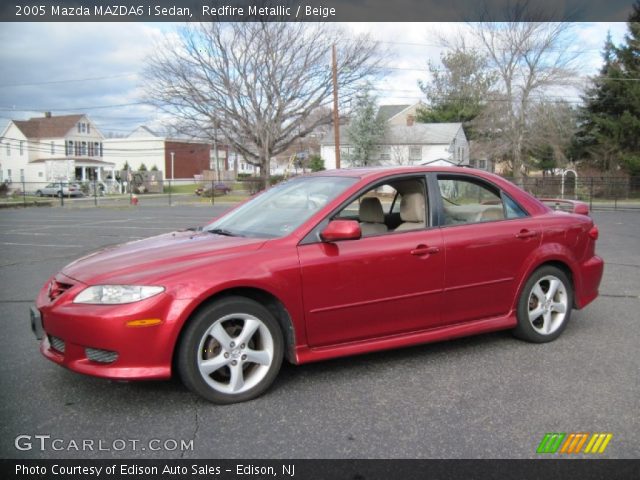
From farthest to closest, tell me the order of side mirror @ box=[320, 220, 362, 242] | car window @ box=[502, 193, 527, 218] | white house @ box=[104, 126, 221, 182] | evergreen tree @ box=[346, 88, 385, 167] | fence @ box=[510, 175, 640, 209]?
1. white house @ box=[104, 126, 221, 182]
2. evergreen tree @ box=[346, 88, 385, 167]
3. fence @ box=[510, 175, 640, 209]
4. car window @ box=[502, 193, 527, 218]
5. side mirror @ box=[320, 220, 362, 242]

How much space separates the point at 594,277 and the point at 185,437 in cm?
394

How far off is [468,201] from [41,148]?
70.7 m

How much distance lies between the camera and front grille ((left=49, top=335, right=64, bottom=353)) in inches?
147

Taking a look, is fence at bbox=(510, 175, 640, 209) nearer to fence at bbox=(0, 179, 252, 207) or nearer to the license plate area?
fence at bbox=(0, 179, 252, 207)

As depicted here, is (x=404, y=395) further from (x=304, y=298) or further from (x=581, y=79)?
(x=581, y=79)

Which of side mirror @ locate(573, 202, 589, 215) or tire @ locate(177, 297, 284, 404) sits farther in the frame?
side mirror @ locate(573, 202, 589, 215)

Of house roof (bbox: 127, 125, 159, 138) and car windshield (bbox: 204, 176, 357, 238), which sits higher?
house roof (bbox: 127, 125, 159, 138)

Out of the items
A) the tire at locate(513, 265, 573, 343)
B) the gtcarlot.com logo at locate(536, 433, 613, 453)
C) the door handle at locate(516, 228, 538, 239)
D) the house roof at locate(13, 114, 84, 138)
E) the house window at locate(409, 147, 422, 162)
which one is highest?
the house roof at locate(13, 114, 84, 138)

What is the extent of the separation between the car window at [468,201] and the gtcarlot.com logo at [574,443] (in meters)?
1.91

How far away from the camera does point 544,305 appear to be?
16.6ft

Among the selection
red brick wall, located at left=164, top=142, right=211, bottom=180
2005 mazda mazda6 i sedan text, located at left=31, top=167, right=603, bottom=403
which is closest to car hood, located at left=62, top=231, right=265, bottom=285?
2005 mazda mazda6 i sedan text, located at left=31, top=167, right=603, bottom=403

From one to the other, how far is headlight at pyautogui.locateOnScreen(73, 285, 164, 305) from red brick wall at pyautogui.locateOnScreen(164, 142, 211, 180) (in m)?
72.8

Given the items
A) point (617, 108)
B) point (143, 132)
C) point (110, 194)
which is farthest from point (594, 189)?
point (143, 132)

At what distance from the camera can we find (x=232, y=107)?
133 feet
